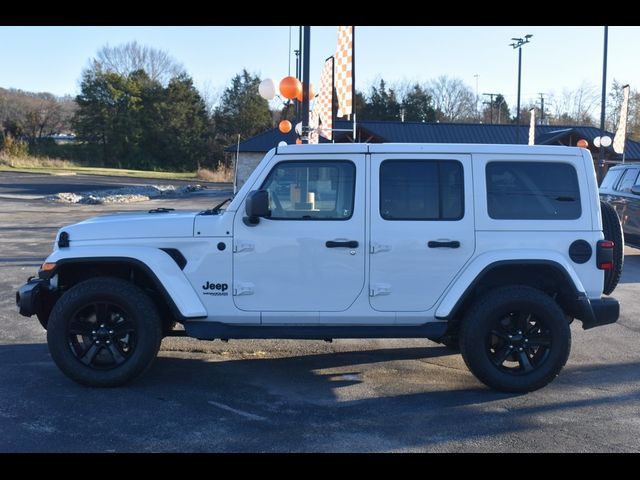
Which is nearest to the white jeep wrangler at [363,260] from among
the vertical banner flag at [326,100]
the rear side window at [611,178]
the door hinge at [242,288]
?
the door hinge at [242,288]

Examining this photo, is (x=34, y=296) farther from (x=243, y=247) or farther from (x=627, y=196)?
(x=627, y=196)

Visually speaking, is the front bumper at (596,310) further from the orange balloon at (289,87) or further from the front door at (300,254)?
the orange balloon at (289,87)

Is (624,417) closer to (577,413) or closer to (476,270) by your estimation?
(577,413)

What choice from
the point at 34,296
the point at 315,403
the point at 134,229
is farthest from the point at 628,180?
the point at 34,296

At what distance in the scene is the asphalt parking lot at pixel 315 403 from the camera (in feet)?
15.3

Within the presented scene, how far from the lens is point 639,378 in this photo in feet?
20.5

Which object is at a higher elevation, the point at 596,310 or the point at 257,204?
the point at 257,204

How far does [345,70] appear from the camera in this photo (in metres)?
12.5

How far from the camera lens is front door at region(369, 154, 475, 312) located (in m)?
5.67

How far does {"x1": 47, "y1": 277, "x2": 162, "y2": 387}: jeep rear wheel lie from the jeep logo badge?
479 mm

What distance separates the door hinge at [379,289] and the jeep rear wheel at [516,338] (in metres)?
0.72

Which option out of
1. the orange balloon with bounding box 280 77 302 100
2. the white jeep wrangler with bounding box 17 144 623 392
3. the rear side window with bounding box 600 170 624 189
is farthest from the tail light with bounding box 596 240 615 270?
the orange balloon with bounding box 280 77 302 100

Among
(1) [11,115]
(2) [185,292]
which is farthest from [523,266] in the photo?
(1) [11,115]

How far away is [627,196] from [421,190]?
30.7 ft
